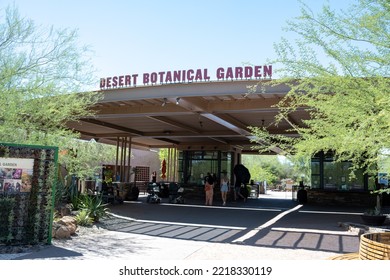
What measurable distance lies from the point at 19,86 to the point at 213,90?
18.2ft

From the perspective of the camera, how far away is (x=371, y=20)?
432cm

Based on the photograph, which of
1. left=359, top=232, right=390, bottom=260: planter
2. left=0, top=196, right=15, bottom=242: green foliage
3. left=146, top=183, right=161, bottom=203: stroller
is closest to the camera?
left=359, top=232, right=390, bottom=260: planter

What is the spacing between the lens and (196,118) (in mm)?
16625

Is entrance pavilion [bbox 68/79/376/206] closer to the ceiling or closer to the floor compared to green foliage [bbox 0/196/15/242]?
closer to the ceiling

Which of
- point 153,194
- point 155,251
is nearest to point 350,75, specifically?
point 155,251

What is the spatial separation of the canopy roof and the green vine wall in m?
4.27

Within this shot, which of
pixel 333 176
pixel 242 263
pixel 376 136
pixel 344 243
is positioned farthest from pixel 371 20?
pixel 333 176

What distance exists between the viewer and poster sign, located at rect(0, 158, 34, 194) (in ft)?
23.5

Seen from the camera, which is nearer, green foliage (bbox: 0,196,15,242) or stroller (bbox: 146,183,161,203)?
green foliage (bbox: 0,196,15,242)

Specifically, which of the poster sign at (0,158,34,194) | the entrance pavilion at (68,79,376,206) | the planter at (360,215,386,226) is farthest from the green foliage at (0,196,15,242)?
the planter at (360,215,386,226)

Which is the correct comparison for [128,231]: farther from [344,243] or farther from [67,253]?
[344,243]

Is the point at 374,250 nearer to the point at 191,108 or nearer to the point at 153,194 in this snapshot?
the point at 191,108

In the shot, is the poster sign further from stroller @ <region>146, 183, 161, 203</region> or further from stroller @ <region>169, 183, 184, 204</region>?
stroller @ <region>169, 183, 184, 204</region>

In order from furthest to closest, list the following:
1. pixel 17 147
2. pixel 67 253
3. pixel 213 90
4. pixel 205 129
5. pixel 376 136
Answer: pixel 205 129 < pixel 213 90 < pixel 17 147 < pixel 67 253 < pixel 376 136
